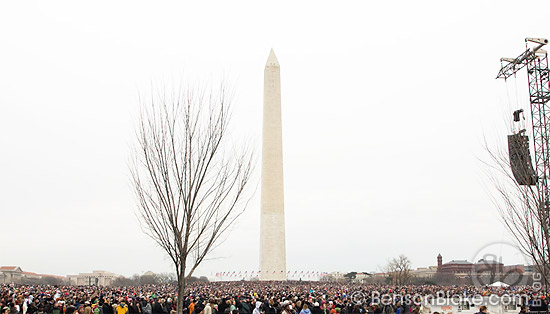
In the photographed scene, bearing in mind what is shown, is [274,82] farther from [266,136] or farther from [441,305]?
[441,305]

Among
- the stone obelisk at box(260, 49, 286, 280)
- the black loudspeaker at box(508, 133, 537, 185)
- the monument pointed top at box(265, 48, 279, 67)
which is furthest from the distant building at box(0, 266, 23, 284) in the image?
the black loudspeaker at box(508, 133, 537, 185)

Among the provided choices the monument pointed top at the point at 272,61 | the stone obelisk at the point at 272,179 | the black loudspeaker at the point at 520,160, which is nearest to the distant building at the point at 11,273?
the stone obelisk at the point at 272,179

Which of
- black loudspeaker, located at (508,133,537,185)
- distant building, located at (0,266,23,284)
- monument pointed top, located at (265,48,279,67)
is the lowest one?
distant building, located at (0,266,23,284)

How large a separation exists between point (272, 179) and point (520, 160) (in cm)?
3631

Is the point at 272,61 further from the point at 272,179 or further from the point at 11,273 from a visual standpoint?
the point at 11,273

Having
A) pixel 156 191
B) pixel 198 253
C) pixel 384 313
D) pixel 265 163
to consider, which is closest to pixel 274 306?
pixel 384 313

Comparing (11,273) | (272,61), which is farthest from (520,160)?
(11,273)

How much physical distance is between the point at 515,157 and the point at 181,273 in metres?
11.0

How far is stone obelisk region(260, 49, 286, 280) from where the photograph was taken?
50.4 m

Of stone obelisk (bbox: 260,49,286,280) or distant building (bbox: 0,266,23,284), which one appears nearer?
stone obelisk (bbox: 260,49,286,280)

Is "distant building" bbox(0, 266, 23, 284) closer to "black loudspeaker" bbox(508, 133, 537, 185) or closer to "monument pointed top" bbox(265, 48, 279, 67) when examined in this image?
"monument pointed top" bbox(265, 48, 279, 67)

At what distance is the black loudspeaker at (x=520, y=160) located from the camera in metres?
15.2

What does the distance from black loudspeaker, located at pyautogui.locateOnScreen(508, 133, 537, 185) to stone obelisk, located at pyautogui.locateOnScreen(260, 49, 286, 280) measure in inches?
1399

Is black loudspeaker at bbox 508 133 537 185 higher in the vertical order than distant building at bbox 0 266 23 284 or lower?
higher
